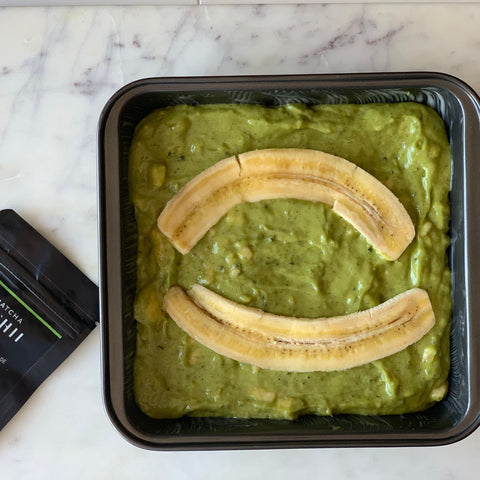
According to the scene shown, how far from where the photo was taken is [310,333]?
58.5 inches

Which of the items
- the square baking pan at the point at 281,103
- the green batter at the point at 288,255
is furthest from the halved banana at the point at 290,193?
the square baking pan at the point at 281,103

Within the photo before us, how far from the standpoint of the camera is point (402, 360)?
150cm

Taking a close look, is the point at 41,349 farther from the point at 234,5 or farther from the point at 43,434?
the point at 234,5

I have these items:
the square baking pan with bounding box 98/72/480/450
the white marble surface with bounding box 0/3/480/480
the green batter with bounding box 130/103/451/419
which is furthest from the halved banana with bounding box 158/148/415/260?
the white marble surface with bounding box 0/3/480/480

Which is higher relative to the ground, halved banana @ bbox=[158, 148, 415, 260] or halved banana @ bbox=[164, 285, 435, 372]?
halved banana @ bbox=[158, 148, 415, 260]

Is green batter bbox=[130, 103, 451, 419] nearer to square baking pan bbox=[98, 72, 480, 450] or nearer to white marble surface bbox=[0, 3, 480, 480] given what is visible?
square baking pan bbox=[98, 72, 480, 450]

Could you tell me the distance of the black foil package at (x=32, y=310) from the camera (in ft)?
5.45

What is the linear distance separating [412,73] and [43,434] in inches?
50.6

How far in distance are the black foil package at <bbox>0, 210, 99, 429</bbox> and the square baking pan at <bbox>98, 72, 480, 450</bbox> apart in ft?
0.82

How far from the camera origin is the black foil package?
166 cm

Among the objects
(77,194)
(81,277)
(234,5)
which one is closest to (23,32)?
(77,194)

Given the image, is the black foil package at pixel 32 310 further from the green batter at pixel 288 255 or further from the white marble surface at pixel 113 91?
the green batter at pixel 288 255

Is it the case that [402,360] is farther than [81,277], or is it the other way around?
[81,277]

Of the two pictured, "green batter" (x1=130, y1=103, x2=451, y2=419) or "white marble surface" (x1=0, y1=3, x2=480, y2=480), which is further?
"white marble surface" (x1=0, y1=3, x2=480, y2=480)
